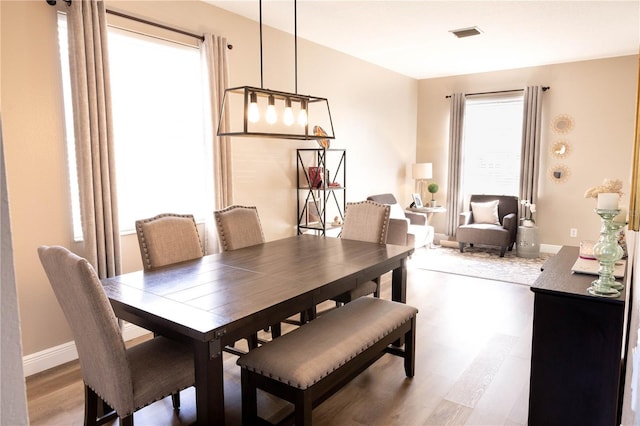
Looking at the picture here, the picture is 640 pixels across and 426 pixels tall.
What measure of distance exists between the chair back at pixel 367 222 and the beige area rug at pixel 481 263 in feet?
7.24

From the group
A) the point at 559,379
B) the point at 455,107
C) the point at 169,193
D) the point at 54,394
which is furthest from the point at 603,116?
the point at 54,394

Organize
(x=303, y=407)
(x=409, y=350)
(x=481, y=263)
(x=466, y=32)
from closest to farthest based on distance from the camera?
(x=303, y=407)
(x=409, y=350)
(x=466, y=32)
(x=481, y=263)

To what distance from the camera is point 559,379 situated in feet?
6.56

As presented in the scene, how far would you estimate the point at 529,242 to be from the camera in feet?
20.1

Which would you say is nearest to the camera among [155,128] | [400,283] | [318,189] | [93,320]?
[93,320]

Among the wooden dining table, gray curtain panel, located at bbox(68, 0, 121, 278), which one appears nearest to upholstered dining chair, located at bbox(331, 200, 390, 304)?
the wooden dining table

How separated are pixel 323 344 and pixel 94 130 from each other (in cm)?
209

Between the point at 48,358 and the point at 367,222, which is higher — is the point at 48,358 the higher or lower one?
the lower one

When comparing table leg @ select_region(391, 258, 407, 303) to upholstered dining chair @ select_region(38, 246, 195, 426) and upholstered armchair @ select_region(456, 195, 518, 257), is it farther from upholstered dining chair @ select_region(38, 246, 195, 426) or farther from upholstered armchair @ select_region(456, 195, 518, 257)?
upholstered armchair @ select_region(456, 195, 518, 257)

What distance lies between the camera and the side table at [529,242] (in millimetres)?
6117

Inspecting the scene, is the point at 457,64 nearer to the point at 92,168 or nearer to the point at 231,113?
the point at 231,113

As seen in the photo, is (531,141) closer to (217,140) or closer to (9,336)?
(217,140)

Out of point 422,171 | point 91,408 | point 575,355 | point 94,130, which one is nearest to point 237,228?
point 94,130

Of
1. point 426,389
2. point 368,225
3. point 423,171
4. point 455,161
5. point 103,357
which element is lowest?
point 426,389
